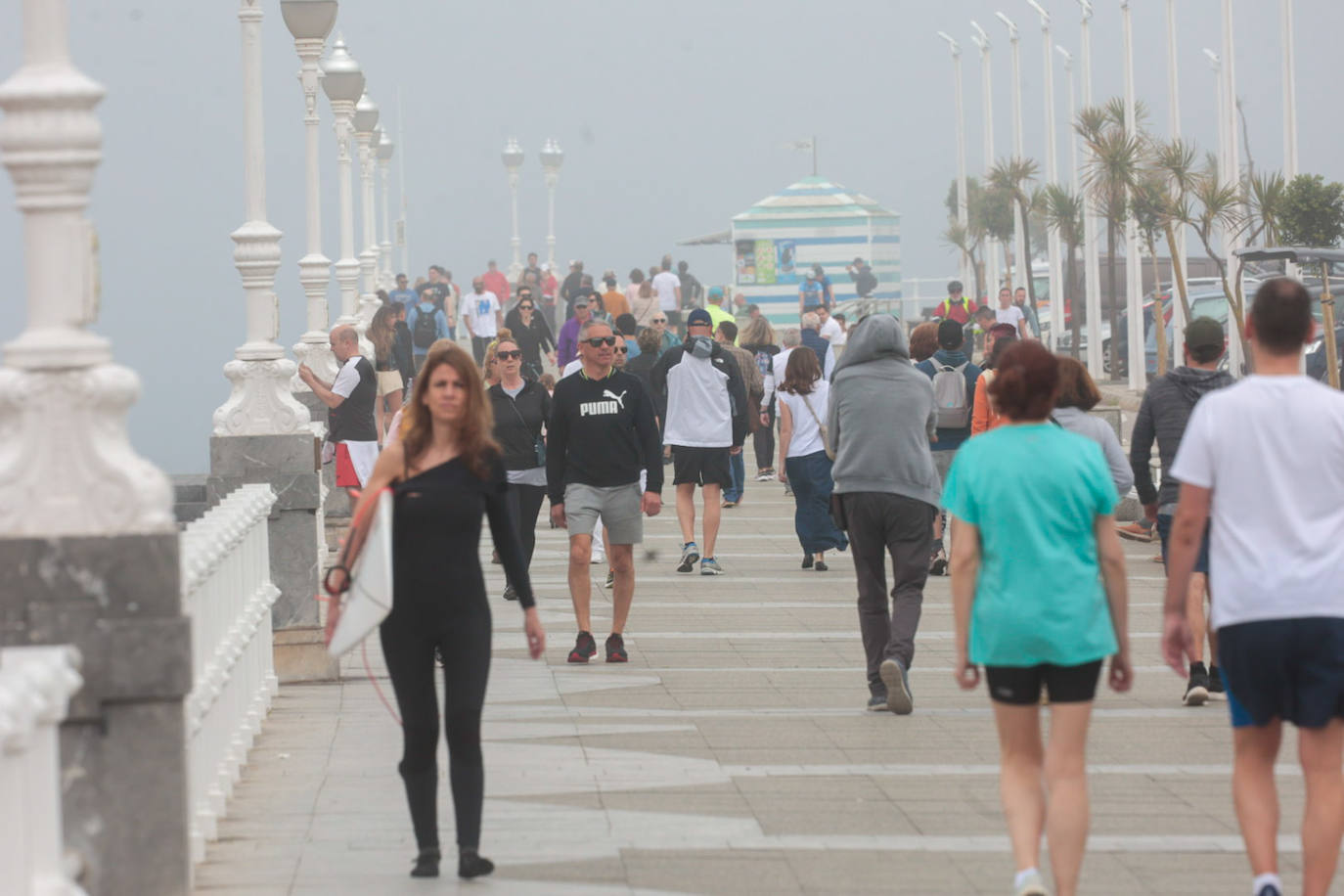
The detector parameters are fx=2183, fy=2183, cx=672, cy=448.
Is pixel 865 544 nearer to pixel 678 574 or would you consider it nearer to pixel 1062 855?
pixel 1062 855

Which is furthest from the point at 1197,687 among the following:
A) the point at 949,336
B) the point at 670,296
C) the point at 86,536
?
the point at 670,296

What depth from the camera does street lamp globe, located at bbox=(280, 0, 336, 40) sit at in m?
17.4

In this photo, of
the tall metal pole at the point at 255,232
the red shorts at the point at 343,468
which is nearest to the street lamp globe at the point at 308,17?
the red shorts at the point at 343,468

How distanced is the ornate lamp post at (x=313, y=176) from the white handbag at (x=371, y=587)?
11422 millimetres

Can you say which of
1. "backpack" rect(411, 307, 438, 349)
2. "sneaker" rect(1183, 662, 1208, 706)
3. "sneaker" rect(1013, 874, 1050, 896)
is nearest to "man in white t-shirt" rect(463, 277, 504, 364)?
"backpack" rect(411, 307, 438, 349)

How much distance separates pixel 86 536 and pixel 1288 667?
127 inches

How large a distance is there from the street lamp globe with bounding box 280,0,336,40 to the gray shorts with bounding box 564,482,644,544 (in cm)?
706

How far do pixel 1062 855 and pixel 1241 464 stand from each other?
1187mm

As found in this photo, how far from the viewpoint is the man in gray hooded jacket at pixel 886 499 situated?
Result: 1010 centimetres

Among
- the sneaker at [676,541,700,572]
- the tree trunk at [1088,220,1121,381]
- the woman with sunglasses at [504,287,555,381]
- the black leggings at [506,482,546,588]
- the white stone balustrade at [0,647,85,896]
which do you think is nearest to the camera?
the white stone balustrade at [0,647,85,896]

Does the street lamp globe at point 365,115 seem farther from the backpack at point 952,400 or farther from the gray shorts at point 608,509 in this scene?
the gray shorts at point 608,509

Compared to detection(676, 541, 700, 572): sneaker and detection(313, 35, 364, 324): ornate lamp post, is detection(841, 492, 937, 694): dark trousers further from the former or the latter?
detection(313, 35, 364, 324): ornate lamp post

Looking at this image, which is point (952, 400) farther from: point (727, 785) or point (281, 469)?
point (727, 785)

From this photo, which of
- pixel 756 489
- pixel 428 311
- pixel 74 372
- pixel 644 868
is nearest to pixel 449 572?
pixel 644 868
